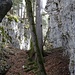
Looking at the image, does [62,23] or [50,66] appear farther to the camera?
[50,66]

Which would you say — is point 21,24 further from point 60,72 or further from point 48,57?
point 60,72

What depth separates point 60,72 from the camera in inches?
396

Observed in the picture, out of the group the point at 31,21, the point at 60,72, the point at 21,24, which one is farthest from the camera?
the point at 21,24

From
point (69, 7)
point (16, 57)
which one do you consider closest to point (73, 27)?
point (69, 7)

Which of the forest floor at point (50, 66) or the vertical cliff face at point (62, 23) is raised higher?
the vertical cliff face at point (62, 23)

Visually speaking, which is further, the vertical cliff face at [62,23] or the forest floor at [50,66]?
the forest floor at [50,66]

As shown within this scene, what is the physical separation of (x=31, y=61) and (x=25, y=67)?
2.96ft

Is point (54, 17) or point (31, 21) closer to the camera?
point (31, 21)

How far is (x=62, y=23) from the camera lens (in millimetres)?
11133

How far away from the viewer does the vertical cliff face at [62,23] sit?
8516 mm

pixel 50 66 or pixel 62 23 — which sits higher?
pixel 62 23

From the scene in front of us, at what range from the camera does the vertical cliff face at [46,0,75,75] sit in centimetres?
852

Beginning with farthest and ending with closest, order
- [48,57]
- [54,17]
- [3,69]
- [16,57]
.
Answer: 1. [54,17]
2. [16,57]
3. [48,57]
4. [3,69]

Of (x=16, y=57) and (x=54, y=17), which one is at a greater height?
(x=54, y=17)
